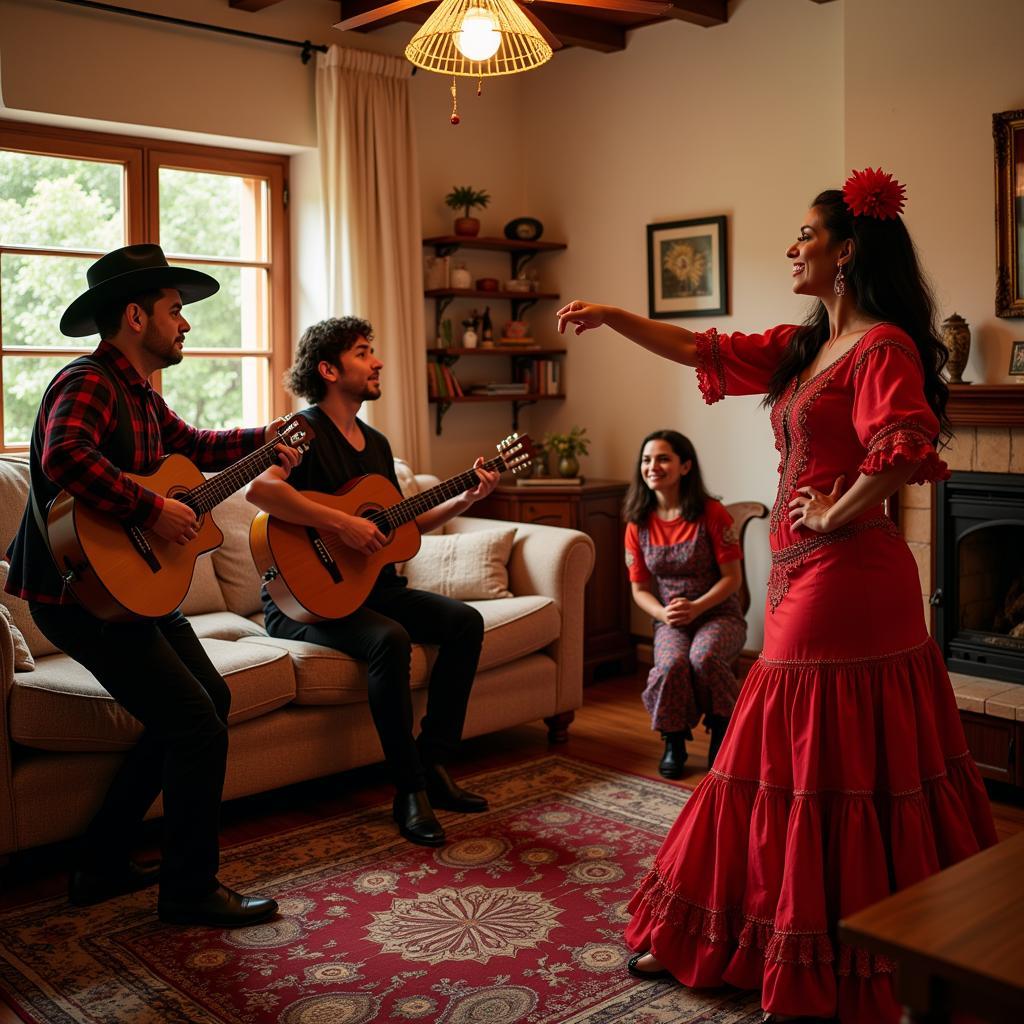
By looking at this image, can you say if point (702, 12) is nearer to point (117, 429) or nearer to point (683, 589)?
point (683, 589)

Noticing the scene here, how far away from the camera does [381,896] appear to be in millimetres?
2779

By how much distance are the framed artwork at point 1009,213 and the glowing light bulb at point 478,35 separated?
1.89 meters

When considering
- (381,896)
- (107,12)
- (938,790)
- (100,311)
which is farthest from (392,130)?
(938,790)

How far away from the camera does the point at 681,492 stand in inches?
152

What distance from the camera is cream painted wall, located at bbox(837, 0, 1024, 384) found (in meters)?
3.73

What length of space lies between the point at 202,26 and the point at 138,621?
2639 millimetres

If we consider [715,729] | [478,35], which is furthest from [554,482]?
[478,35]

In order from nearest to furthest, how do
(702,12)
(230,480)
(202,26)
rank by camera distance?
(230,480), (202,26), (702,12)

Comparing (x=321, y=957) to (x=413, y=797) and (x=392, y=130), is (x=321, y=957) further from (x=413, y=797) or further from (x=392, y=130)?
(x=392, y=130)

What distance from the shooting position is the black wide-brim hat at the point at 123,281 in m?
2.69

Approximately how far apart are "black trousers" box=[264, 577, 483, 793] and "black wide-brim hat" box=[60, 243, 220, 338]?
3.39 feet

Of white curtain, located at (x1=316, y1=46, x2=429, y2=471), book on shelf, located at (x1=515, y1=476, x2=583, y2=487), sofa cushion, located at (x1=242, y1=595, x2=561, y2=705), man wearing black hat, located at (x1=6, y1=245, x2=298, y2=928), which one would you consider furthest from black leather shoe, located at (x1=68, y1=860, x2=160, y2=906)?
book on shelf, located at (x1=515, y1=476, x2=583, y2=487)

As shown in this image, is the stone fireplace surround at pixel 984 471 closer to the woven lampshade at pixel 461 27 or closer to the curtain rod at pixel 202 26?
the woven lampshade at pixel 461 27

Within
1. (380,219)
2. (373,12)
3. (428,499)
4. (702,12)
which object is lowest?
(428,499)
